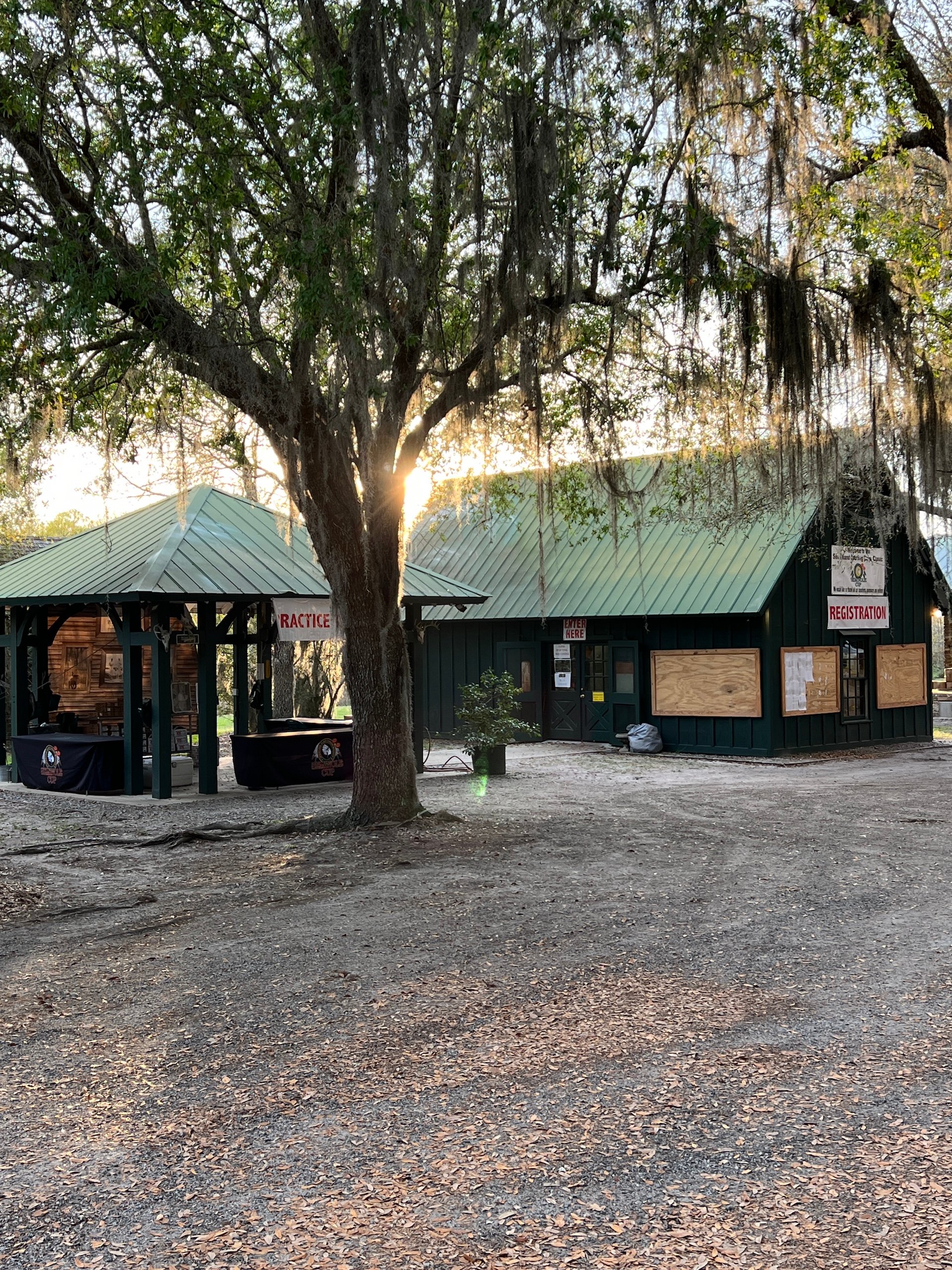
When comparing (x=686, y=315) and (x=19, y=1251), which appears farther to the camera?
(x=686, y=315)

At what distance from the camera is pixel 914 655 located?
1017 inches

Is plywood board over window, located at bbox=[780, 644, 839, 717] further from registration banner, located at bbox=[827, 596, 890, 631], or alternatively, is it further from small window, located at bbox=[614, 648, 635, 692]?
small window, located at bbox=[614, 648, 635, 692]

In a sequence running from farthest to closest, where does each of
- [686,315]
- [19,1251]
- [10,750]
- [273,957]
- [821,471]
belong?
[10,750] → [821,471] → [686,315] → [273,957] → [19,1251]

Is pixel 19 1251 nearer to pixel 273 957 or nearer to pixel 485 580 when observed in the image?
pixel 273 957

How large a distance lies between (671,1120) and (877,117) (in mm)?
10627

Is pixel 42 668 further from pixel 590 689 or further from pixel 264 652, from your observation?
pixel 590 689

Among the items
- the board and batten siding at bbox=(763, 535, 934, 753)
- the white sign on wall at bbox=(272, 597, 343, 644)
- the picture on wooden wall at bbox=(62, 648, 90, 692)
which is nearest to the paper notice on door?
the board and batten siding at bbox=(763, 535, 934, 753)

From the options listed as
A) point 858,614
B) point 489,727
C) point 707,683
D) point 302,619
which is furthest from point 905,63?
point 858,614

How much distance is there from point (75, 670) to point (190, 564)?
25.4ft

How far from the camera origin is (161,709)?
55.4 feet

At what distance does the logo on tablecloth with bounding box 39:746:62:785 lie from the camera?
18.1 meters

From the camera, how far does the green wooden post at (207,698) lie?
17172 millimetres

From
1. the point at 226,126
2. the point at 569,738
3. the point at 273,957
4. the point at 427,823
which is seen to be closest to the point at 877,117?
the point at 226,126

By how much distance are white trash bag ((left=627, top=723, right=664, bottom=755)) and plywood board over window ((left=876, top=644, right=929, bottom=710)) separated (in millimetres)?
4996
